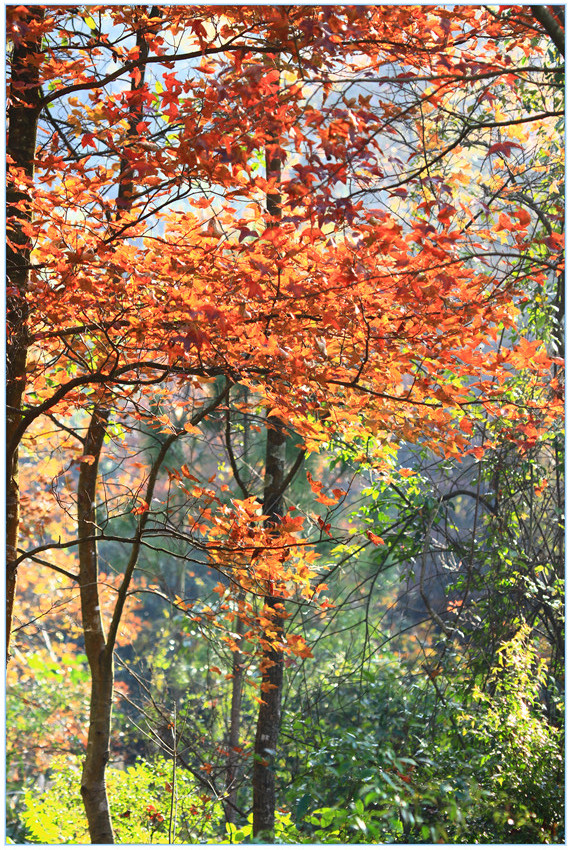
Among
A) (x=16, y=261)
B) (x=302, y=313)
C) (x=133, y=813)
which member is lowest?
(x=133, y=813)

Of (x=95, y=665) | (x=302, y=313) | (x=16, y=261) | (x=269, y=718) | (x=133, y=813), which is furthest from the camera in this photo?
(x=133, y=813)

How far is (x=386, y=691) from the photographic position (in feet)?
13.4

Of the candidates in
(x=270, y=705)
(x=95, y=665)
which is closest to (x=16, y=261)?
(x=95, y=665)

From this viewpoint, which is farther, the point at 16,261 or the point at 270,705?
the point at 270,705

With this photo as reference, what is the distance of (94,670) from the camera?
3.37 meters

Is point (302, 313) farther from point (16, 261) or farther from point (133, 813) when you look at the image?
point (133, 813)

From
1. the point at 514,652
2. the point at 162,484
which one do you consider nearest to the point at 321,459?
the point at 162,484

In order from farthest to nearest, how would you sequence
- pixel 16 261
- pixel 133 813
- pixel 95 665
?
1. pixel 133 813
2. pixel 95 665
3. pixel 16 261

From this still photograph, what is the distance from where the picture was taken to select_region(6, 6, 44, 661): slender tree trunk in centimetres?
245

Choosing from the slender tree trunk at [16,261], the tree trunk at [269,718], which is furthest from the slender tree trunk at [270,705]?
the slender tree trunk at [16,261]

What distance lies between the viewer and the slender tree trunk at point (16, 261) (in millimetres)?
2447

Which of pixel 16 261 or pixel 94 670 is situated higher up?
pixel 16 261

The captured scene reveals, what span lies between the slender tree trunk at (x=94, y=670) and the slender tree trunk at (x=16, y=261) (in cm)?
59

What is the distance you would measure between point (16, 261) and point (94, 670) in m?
1.92
